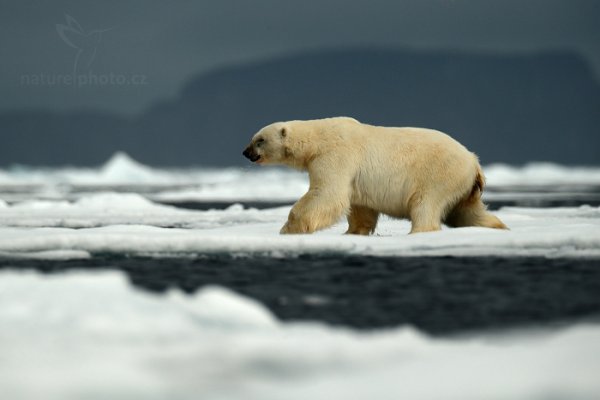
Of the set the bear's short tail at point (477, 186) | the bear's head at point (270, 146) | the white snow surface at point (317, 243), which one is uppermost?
the bear's head at point (270, 146)

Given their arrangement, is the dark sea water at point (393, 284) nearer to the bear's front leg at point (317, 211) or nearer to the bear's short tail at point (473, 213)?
the bear's front leg at point (317, 211)

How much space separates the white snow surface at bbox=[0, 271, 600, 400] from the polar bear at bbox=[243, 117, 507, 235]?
3.40 meters

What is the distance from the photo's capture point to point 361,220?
25.4 ft

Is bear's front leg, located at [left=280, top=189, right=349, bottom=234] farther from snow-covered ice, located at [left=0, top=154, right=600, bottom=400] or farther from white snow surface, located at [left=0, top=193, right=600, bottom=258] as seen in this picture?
snow-covered ice, located at [left=0, top=154, right=600, bottom=400]

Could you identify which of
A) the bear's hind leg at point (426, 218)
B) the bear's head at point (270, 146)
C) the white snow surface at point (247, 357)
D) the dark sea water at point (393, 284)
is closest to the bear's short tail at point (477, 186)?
the bear's hind leg at point (426, 218)

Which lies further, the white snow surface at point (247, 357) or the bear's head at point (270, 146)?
the bear's head at point (270, 146)

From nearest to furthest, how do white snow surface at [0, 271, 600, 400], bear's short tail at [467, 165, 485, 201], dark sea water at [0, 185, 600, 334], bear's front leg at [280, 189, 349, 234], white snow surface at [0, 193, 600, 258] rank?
white snow surface at [0, 271, 600, 400]
dark sea water at [0, 185, 600, 334]
white snow surface at [0, 193, 600, 258]
bear's front leg at [280, 189, 349, 234]
bear's short tail at [467, 165, 485, 201]

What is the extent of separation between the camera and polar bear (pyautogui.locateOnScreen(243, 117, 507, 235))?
7.18 meters

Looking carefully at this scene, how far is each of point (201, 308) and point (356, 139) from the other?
12.7 feet

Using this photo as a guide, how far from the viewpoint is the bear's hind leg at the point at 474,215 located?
7.55 m

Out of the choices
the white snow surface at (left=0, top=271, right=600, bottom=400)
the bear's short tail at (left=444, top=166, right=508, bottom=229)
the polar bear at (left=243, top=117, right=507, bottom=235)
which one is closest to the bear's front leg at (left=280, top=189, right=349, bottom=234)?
the polar bear at (left=243, top=117, right=507, bottom=235)

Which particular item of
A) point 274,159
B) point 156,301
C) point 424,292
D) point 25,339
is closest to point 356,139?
point 274,159

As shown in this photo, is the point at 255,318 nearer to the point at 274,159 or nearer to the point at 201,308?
the point at 201,308

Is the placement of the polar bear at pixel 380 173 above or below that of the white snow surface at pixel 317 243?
above
